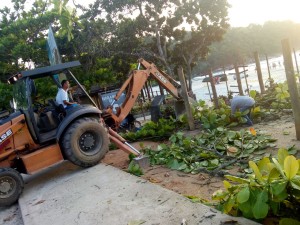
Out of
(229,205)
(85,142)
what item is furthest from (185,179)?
(85,142)

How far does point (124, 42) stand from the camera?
21.2 m

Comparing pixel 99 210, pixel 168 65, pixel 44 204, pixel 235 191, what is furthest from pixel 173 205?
pixel 168 65

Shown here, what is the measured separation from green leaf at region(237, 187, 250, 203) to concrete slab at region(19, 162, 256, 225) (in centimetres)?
23

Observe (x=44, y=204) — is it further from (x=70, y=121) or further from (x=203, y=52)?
(x=203, y=52)

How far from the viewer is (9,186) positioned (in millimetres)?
5461

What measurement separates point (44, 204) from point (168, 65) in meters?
18.5

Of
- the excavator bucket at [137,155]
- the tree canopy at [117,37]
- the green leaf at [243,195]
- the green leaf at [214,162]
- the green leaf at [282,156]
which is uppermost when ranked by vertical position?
the tree canopy at [117,37]

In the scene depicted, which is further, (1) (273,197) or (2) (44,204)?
(2) (44,204)

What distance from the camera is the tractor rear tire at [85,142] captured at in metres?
6.02

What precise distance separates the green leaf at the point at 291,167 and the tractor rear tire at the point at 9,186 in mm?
4680

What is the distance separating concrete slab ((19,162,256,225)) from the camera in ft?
10.6

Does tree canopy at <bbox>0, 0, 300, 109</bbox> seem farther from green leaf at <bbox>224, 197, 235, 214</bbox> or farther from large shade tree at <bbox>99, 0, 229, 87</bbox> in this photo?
green leaf at <bbox>224, 197, 235, 214</bbox>

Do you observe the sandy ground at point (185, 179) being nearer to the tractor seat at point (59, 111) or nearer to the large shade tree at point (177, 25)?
the tractor seat at point (59, 111)

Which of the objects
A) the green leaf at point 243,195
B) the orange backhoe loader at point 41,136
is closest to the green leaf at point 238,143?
the orange backhoe loader at point 41,136
